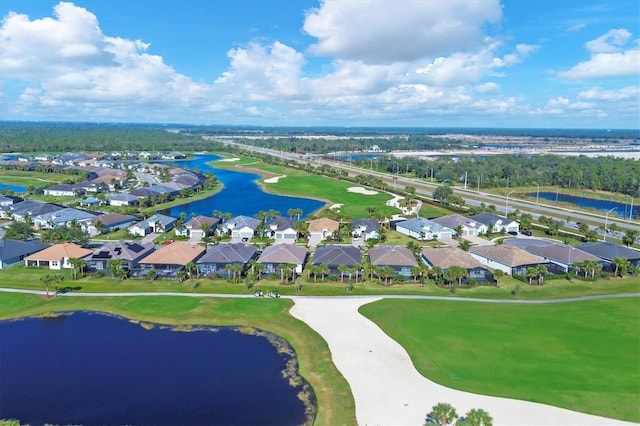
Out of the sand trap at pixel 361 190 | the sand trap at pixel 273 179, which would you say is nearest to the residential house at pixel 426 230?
the sand trap at pixel 361 190

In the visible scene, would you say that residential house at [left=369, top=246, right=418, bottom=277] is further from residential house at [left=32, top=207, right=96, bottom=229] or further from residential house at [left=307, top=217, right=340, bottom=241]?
residential house at [left=32, top=207, right=96, bottom=229]

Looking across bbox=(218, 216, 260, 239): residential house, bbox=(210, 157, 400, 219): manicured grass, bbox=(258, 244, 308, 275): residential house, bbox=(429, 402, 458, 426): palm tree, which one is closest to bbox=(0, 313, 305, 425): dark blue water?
bbox=(429, 402, 458, 426): palm tree

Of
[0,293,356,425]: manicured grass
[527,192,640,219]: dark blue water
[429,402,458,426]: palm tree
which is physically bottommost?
[0,293,356,425]: manicured grass

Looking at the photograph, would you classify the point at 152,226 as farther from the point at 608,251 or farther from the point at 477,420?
the point at 608,251

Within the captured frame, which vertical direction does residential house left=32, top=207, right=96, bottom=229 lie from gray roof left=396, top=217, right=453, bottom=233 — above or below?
below

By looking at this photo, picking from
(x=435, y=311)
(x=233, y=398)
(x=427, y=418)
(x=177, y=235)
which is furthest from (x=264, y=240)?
(x=427, y=418)
